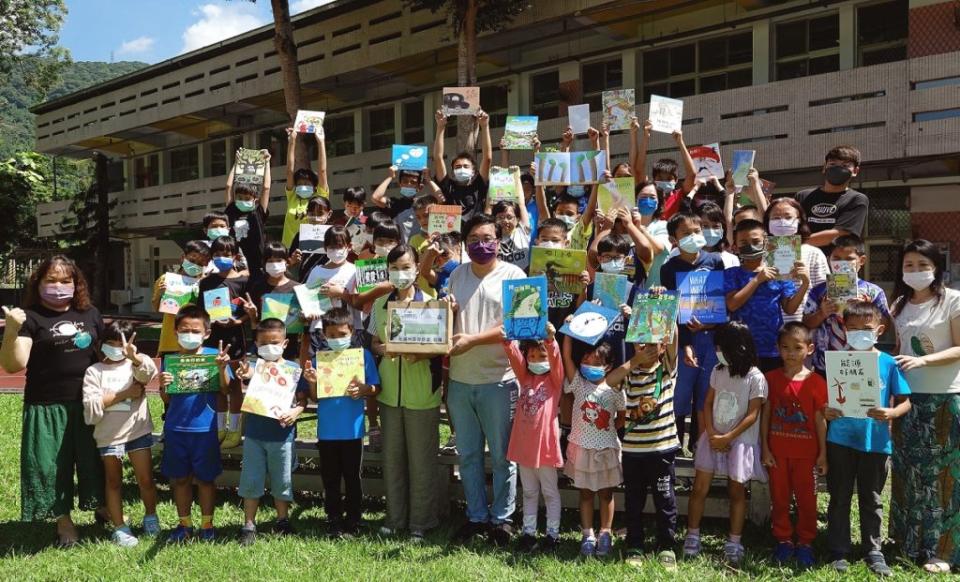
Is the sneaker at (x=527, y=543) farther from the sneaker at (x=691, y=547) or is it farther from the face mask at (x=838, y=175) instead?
the face mask at (x=838, y=175)

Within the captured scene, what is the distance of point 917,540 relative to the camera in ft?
15.5

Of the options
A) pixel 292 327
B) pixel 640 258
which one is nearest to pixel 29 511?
pixel 292 327

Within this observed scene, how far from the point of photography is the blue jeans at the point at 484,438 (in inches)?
205

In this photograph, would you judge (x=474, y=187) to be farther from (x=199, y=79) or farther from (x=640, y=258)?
(x=199, y=79)

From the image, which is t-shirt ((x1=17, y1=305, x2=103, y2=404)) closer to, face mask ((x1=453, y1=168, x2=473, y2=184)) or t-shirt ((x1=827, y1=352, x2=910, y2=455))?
face mask ((x1=453, y1=168, x2=473, y2=184))

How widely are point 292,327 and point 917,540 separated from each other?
14.6 feet

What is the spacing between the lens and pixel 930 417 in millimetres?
4727

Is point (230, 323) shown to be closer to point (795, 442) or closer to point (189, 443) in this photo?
point (189, 443)

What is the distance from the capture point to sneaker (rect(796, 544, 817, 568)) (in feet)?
15.3

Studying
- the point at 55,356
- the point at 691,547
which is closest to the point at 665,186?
the point at 691,547

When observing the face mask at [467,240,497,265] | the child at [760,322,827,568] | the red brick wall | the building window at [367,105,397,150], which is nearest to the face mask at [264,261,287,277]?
the face mask at [467,240,497,265]

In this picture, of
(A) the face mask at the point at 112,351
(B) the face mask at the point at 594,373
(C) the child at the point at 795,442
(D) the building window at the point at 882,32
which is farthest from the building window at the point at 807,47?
(A) the face mask at the point at 112,351

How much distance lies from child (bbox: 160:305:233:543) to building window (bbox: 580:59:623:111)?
49.5 ft

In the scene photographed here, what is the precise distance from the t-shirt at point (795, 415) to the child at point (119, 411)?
4.21 metres
